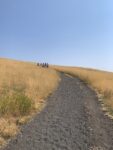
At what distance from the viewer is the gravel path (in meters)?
9.91

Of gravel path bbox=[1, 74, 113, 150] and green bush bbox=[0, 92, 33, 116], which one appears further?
green bush bbox=[0, 92, 33, 116]

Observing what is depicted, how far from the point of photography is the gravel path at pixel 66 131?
9.91 m

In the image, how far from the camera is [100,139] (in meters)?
10.7

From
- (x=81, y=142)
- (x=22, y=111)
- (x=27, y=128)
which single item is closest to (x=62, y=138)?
(x=81, y=142)

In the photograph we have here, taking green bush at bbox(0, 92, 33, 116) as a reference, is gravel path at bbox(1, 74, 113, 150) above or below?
below

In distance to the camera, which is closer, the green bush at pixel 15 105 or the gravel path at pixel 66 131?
the gravel path at pixel 66 131

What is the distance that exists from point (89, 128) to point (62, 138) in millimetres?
1771

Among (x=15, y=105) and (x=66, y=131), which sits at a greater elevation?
(x=15, y=105)

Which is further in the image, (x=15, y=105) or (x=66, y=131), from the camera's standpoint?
(x=15, y=105)

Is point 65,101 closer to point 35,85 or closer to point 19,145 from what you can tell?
point 35,85

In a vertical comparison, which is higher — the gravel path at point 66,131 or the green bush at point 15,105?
the green bush at point 15,105

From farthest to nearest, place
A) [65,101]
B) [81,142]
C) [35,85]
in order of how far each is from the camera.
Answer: [35,85] < [65,101] < [81,142]

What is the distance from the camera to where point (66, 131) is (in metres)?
11.5

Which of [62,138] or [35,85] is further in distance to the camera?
[35,85]
